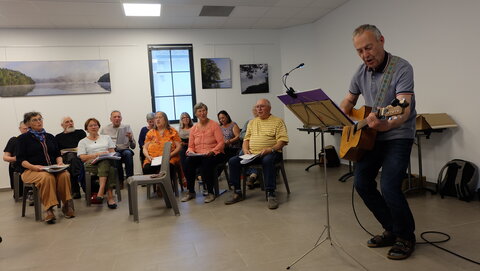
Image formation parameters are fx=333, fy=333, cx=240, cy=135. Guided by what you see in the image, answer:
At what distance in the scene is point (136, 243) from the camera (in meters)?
2.77

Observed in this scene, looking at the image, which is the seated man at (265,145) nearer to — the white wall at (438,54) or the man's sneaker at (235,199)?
the man's sneaker at (235,199)

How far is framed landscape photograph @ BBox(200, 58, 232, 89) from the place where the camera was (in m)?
6.56

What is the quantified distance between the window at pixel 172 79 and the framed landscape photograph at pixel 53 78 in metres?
0.87

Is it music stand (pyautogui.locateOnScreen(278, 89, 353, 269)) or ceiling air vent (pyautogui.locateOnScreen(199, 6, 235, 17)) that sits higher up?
ceiling air vent (pyautogui.locateOnScreen(199, 6, 235, 17))

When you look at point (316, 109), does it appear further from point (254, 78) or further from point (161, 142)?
point (254, 78)

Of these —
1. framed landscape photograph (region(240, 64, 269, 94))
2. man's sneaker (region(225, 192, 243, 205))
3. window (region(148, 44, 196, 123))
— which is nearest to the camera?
man's sneaker (region(225, 192, 243, 205))

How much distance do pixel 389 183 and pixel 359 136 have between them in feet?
1.23

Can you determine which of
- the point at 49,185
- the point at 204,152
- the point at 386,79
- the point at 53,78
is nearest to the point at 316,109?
the point at 386,79

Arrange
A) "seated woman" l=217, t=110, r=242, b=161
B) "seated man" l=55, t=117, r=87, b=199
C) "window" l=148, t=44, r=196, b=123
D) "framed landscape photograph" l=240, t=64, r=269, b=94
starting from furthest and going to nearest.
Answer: "framed landscape photograph" l=240, t=64, r=269, b=94 < "window" l=148, t=44, r=196, b=123 < "seated woman" l=217, t=110, r=242, b=161 < "seated man" l=55, t=117, r=87, b=199

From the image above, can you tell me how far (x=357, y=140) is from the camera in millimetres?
2051

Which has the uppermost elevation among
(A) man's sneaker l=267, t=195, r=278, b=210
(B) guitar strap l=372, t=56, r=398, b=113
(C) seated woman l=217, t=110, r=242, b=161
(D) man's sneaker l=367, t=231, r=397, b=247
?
(B) guitar strap l=372, t=56, r=398, b=113

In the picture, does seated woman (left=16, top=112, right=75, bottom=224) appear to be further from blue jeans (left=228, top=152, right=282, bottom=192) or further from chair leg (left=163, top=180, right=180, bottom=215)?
blue jeans (left=228, top=152, right=282, bottom=192)

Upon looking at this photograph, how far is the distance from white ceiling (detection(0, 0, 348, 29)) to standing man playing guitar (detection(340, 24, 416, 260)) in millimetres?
3463

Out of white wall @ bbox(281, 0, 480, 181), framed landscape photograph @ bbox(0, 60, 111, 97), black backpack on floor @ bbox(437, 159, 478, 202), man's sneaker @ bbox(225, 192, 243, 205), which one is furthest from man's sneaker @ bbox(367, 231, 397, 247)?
framed landscape photograph @ bbox(0, 60, 111, 97)
